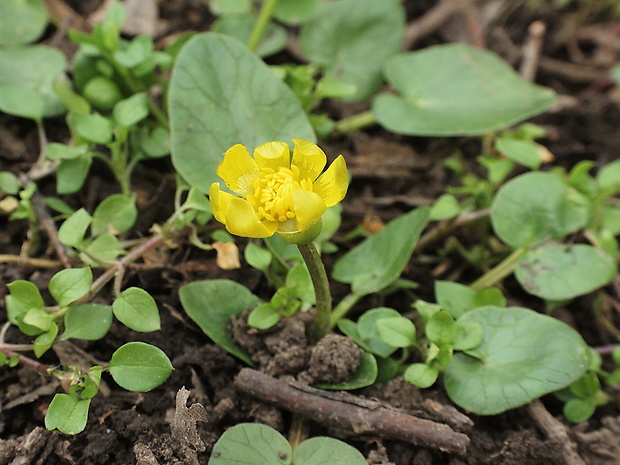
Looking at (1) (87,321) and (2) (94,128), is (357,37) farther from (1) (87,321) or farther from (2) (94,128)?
(1) (87,321)

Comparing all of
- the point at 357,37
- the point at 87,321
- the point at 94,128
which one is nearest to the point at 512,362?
the point at 87,321

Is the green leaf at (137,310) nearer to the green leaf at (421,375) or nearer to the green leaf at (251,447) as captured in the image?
the green leaf at (251,447)

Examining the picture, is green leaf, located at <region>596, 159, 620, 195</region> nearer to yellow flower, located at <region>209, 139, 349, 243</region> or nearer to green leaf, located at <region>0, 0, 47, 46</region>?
yellow flower, located at <region>209, 139, 349, 243</region>

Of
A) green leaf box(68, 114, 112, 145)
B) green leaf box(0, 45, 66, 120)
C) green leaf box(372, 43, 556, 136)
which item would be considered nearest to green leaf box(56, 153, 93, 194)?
green leaf box(68, 114, 112, 145)

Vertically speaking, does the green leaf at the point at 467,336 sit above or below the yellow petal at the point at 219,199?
below

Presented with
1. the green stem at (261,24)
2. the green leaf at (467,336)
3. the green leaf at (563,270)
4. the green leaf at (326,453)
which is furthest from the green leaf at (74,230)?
the green leaf at (563,270)

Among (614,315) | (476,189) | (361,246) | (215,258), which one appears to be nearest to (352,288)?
(361,246)

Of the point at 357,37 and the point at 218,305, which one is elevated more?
the point at 357,37
